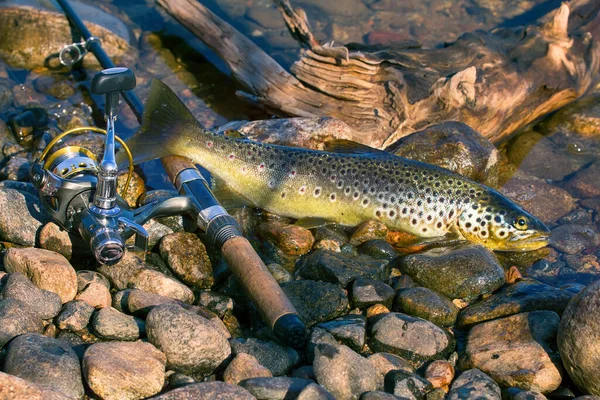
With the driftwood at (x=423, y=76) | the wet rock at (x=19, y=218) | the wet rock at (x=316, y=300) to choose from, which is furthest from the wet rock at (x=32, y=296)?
the driftwood at (x=423, y=76)

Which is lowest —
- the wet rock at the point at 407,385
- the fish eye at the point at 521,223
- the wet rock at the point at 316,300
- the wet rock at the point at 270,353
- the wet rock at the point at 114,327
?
the wet rock at the point at 114,327

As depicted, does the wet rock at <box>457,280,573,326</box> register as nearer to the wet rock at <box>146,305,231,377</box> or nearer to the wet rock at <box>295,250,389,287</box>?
the wet rock at <box>295,250,389,287</box>

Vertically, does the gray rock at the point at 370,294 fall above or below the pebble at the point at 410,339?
below

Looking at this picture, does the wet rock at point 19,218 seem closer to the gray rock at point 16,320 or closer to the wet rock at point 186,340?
the gray rock at point 16,320

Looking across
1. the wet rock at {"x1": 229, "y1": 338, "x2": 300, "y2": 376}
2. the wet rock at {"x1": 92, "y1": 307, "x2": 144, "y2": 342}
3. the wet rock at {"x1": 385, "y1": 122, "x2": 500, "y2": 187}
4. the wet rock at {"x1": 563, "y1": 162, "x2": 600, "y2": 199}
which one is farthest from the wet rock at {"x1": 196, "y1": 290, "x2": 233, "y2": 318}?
the wet rock at {"x1": 563, "y1": 162, "x2": 600, "y2": 199}

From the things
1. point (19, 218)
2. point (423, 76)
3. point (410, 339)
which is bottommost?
point (19, 218)

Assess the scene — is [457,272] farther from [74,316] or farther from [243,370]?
[74,316]

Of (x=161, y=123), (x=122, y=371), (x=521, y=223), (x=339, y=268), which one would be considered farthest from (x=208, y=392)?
(x=521, y=223)
